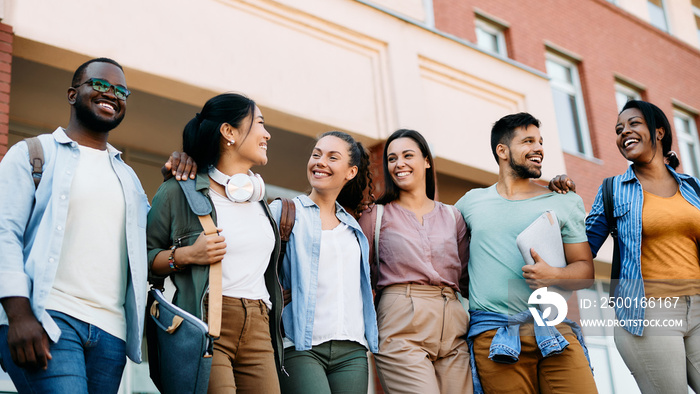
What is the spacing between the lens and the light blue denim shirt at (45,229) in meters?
2.79

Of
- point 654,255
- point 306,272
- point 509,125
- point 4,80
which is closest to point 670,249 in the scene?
point 654,255

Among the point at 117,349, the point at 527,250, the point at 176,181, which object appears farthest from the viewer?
the point at 527,250

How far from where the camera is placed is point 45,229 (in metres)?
2.92

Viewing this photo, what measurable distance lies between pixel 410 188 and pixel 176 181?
1.53 metres

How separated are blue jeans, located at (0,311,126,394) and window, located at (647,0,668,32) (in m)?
14.3

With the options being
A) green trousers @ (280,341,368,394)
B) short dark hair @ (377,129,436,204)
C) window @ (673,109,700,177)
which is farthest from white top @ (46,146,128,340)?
window @ (673,109,700,177)

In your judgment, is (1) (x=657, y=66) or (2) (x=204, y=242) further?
(1) (x=657, y=66)

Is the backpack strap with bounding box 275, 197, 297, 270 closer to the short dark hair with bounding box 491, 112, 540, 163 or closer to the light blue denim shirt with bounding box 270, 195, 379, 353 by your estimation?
the light blue denim shirt with bounding box 270, 195, 379, 353

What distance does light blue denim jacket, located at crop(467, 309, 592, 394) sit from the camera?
3791 millimetres

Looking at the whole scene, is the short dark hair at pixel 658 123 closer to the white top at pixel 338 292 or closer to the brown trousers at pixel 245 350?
the white top at pixel 338 292

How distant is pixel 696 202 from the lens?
168 inches

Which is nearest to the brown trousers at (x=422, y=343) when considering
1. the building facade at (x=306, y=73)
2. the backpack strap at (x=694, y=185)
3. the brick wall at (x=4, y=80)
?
the building facade at (x=306, y=73)

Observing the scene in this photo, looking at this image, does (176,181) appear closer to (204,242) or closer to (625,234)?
(204,242)

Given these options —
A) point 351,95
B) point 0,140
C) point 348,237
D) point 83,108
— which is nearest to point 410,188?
point 348,237
